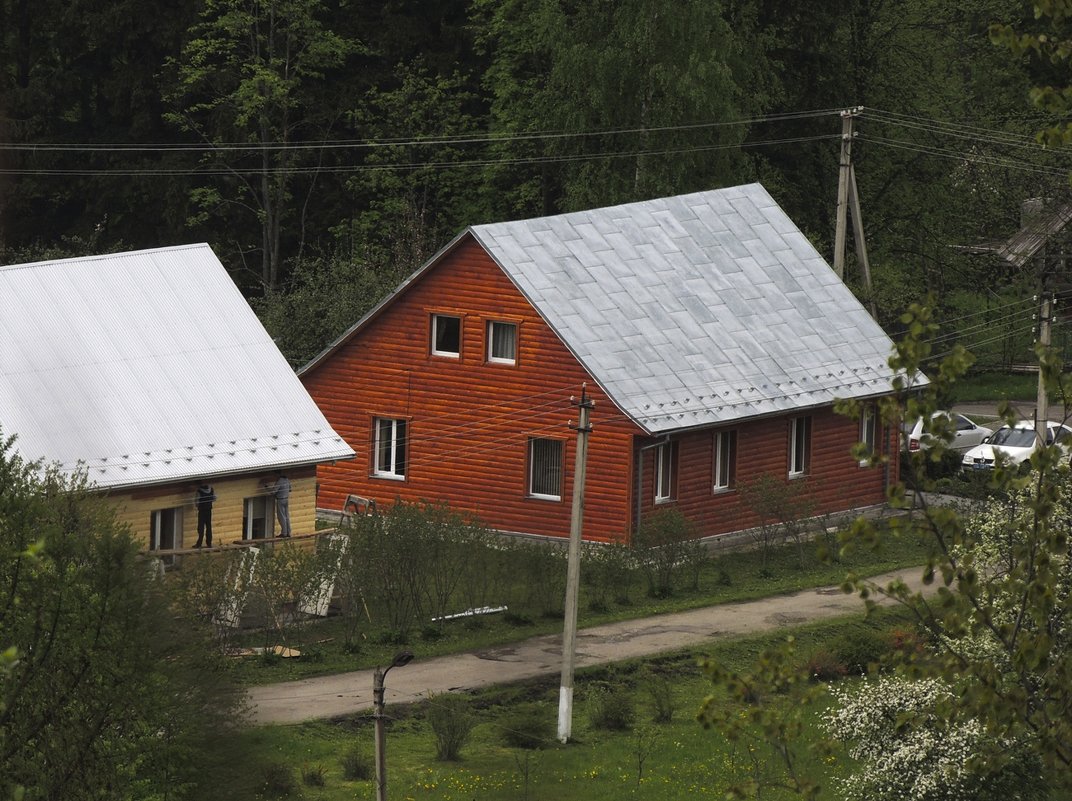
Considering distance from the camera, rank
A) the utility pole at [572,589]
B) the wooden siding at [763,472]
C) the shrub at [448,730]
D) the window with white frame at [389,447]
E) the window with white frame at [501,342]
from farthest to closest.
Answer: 1. the window with white frame at [389,447]
2. the window with white frame at [501,342]
3. the wooden siding at [763,472]
4. the utility pole at [572,589]
5. the shrub at [448,730]

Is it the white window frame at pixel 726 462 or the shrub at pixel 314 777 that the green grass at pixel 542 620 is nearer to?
the white window frame at pixel 726 462

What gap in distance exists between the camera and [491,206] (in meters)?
59.3

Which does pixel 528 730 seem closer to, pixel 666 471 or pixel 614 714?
pixel 614 714

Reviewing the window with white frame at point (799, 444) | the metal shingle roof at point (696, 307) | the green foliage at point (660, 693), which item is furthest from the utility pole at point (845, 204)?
the green foliage at point (660, 693)

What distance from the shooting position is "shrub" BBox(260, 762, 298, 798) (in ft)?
72.5

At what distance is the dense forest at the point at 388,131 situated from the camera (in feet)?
186

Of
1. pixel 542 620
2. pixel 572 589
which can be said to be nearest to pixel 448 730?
pixel 572 589

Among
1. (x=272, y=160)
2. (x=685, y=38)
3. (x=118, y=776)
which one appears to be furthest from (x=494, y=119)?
(x=118, y=776)

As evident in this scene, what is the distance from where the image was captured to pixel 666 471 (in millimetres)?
36094

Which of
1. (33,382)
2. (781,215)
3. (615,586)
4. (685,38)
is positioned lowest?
(615,586)

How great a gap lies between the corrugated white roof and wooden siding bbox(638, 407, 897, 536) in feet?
23.6

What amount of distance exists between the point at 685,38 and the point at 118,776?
36187 mm

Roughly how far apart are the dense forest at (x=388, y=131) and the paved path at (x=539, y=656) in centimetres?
2436

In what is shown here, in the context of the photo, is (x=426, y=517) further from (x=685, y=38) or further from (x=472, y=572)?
(x=685, y=38)
